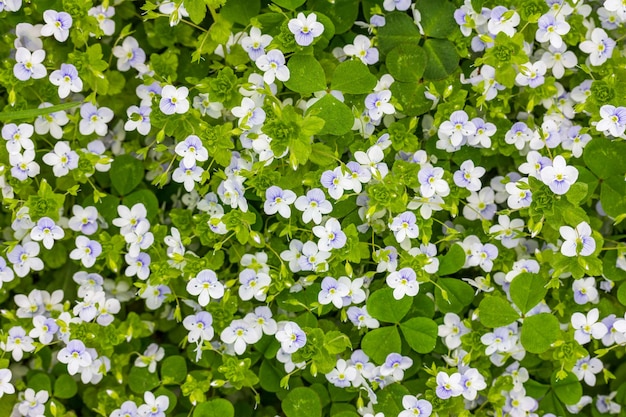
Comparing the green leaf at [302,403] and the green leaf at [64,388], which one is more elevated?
the green leaf at [302,403]

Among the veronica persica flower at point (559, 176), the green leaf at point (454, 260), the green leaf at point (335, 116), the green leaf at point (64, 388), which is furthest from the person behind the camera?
the green leaf at point (64, 388)

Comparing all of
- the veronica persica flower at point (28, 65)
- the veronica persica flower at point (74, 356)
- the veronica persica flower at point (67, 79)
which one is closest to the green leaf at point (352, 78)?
the veronica persica flower at point (67, 79)

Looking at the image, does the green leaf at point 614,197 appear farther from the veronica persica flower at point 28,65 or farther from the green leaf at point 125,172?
the veronica persica flower at point 28,65

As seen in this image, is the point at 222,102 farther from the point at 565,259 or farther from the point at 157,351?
the point at 565,259

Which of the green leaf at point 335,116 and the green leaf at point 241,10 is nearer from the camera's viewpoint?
the green leaf at point 335,116

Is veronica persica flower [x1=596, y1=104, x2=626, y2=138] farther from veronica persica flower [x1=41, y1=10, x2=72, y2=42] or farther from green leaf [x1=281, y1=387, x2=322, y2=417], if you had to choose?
veronica persica flower [x1=41, y1=10, x2=72, y2=42]

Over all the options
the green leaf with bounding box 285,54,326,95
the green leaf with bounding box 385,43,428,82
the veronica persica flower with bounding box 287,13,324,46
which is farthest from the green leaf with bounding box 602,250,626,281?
the veronica persica flower with bounding box 287,13,324,46

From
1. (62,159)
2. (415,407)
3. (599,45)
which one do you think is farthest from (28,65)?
(599,45)
